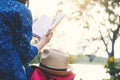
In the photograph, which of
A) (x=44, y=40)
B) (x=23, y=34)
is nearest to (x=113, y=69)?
(x=44, y=40)

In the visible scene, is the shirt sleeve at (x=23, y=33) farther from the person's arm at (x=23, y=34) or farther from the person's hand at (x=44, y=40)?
the person's hand at (x=44, y=40)

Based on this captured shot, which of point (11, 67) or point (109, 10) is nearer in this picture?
point (11, 67)

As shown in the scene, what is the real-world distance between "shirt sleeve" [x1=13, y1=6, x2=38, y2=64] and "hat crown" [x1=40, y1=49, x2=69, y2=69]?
2.26 ft

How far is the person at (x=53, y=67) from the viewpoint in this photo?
3.47 m

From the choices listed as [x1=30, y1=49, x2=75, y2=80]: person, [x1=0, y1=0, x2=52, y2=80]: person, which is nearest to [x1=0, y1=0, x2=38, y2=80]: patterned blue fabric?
[x1=0, y1=0, x2=52, y2=80]: person

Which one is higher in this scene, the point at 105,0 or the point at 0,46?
the point at 0,46

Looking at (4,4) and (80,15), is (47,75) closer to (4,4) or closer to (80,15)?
(4,4)

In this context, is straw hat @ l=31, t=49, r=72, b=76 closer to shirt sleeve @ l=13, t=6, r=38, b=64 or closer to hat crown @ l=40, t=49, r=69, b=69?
hat crown @ l=40, t=49, r=69, b=69

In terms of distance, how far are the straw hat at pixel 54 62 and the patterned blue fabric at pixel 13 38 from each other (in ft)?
2.25

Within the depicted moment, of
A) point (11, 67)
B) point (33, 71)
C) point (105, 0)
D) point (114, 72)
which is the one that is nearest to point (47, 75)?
point (33, 71)

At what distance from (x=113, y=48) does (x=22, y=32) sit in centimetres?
2812

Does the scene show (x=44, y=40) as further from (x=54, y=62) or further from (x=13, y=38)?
(x=13, y=38)

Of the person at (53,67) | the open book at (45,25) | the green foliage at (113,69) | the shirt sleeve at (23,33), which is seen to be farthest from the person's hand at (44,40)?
the green foliage at (113,69)

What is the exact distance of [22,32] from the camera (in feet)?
9.20
